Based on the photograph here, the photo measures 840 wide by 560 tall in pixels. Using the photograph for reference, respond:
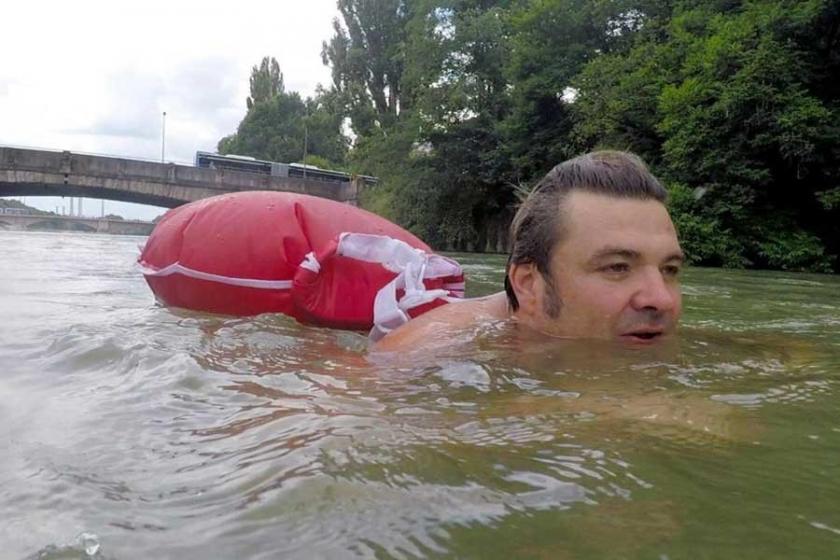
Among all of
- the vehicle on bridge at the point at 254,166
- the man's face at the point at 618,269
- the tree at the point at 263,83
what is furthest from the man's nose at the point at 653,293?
the tree at the point at 263,83

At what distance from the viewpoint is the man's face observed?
2.21 m

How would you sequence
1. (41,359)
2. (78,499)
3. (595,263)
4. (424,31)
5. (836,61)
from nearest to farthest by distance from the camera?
(78,499) < (595,263) < (41,359) < (836,61) < (424,31)

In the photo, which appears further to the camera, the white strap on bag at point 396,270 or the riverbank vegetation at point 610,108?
the riverbank vegetation at point 610,108

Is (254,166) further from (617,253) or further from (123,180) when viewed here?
(617,253)

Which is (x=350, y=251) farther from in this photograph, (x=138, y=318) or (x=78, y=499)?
(x=78, y=499)

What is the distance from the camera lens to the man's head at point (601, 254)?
221 centimetres

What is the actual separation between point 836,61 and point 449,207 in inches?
534

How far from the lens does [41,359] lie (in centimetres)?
250

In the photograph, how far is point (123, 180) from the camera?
31.5 metres

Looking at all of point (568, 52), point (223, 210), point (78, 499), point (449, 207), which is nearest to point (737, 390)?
point (78, 499)

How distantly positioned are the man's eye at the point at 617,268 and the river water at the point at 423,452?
0.81 ft

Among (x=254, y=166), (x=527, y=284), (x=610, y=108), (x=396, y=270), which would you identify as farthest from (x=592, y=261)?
(x=254, y=166)

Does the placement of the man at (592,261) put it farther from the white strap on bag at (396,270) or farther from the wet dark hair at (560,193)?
the white strap on bag at (396,270)

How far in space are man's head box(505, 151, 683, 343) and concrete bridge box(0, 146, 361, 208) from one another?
101ft
